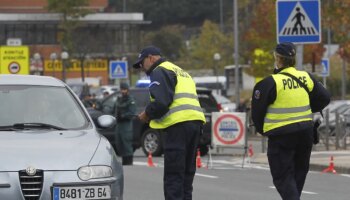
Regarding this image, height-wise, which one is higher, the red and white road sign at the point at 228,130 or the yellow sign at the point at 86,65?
the yellow sign at the point at 86,65

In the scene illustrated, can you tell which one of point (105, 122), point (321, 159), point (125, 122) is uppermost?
point (105, 122)

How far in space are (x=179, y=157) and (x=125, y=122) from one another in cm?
1206

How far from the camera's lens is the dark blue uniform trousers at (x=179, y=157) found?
36.8 ft

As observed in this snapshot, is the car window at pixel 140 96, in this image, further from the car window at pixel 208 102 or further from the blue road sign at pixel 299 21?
the blue road sign at pixel 299 21

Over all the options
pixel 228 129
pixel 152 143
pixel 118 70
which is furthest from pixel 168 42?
pixel 228 129

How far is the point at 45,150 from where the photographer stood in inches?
408

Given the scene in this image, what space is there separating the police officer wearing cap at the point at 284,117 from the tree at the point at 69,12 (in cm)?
5710

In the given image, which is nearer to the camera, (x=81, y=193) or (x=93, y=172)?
(x=81, y=193)

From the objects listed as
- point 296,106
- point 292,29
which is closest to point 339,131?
point 292,29

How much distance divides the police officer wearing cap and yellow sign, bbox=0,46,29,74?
1313 inches

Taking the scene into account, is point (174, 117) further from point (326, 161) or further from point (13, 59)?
point (13, 59)

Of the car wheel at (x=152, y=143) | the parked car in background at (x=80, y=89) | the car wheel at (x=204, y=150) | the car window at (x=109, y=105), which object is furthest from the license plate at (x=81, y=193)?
the parked car in background at (x=80, y=89)

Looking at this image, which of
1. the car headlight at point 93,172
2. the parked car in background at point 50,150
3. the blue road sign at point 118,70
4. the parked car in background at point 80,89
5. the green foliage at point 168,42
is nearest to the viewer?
the parked car in background at point 50,150

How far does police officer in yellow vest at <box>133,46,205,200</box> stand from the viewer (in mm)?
11219
